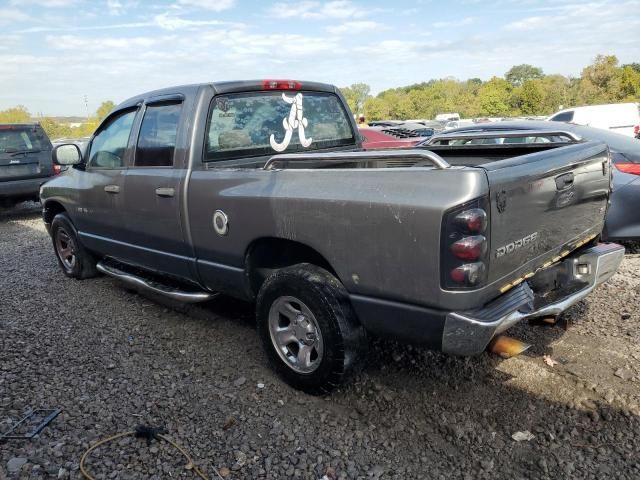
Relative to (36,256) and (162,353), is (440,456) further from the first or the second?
(36,256)

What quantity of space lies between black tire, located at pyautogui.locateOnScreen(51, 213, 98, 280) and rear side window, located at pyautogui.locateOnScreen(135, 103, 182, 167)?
5.62ft

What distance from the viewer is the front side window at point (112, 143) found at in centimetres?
443

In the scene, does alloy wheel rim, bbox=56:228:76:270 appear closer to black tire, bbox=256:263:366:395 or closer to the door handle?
the door handle

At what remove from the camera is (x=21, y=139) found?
10.1 metres

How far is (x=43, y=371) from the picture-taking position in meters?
3.61

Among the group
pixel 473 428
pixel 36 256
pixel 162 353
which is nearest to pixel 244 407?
pixel 162 353

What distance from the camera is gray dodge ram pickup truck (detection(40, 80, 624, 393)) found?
7.94 feet

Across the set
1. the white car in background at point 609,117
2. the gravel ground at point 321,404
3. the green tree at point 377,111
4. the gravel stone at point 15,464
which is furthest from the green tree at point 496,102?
the gravel stone at point 15,464

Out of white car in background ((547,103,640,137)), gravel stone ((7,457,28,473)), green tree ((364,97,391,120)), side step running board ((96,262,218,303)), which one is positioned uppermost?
white car in background ((547,103,640,137))

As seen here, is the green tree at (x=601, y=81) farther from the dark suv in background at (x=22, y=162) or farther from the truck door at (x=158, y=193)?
the truck door at (x=158, y=193)

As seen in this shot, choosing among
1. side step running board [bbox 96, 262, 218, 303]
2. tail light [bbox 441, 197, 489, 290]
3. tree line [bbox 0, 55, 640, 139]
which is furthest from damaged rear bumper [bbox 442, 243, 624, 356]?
tree line [bbox 0, 55, 640, 139]

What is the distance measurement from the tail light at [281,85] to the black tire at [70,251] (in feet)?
8.75

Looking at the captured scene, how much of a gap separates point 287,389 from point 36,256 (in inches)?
210

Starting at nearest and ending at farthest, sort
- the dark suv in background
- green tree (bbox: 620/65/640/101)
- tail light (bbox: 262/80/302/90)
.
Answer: tail light (bbox: 262/80/302/90) < the dark suv in background < green tree (bbox: 620/65/640/101)
